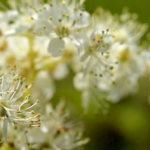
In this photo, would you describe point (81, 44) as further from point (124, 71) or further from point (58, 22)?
point (124, 71)

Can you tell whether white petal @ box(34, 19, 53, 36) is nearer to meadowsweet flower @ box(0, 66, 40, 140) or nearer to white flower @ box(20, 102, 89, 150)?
meadowsweet flower @ box(0, 66, 40, 140)

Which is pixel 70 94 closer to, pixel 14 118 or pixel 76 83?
pixel 76 83

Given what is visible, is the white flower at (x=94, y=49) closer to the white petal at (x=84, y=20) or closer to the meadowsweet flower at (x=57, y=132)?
the white petal at (x=84, y=20)

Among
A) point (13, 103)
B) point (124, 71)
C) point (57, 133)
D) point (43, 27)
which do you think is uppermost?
point (43, 27)

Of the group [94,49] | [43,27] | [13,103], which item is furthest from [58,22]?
[13,103]

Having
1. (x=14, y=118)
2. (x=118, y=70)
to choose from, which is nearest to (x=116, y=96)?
(x=118, y=70)

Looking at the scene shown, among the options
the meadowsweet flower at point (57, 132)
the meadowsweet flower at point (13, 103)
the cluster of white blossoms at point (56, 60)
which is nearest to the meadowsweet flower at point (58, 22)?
the cluster of white blossoms at point (56, 60)

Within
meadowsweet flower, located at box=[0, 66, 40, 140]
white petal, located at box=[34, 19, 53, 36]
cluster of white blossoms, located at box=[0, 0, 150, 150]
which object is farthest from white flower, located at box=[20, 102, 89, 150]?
white petal, located at box=[34, 19, 53, 36]
